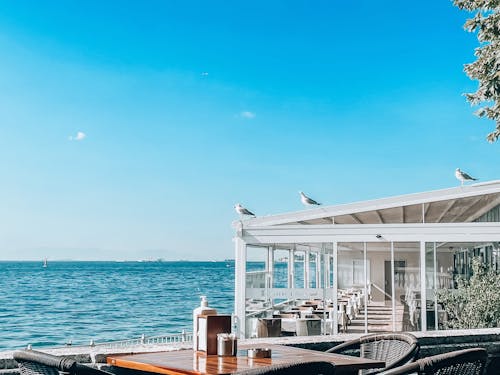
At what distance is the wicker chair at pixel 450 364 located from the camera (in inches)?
151

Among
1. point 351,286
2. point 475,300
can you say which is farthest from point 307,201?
point 475,300

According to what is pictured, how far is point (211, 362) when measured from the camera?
4277mm

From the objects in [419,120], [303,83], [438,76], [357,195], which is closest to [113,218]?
[357,195]

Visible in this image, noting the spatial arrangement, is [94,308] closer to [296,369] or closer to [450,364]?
[450,364]

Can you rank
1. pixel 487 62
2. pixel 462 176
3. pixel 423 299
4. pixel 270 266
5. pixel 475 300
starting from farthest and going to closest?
pixel 270 266, pixel 462 176, pixel 423 299, pixel 487 62, pixel 475 300

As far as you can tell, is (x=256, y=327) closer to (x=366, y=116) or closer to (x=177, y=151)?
(x=366, y=116)

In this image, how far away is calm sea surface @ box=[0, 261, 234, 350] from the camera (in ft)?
127

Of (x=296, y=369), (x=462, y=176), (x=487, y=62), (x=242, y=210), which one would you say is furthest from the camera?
(x=242, y=210)

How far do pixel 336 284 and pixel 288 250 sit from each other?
62.2 inches

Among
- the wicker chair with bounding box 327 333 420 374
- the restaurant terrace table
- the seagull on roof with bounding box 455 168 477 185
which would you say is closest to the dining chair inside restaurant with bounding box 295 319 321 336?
the seagull on roof with bounding box 455 168 477 185

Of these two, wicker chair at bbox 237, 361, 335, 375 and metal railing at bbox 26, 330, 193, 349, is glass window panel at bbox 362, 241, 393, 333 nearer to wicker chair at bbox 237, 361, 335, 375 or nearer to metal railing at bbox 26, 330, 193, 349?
metal railing at bbox 26, 330, 193, 349

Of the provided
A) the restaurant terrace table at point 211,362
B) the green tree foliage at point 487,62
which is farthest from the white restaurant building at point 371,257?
the restaurant terrace table at point 211,362

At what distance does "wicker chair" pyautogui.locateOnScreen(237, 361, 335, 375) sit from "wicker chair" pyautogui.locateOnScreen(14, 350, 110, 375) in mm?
743

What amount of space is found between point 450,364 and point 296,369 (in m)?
0.89
